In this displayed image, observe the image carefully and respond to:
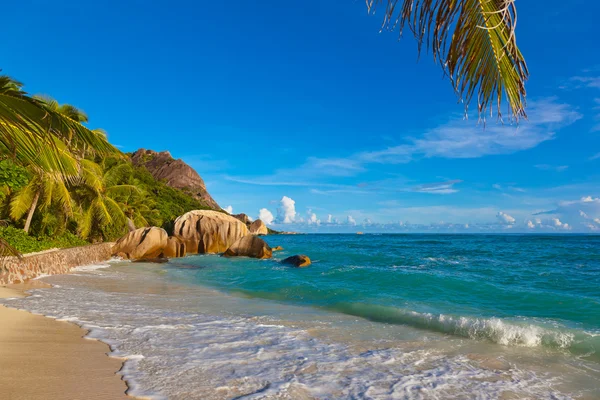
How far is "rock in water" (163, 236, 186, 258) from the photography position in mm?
24733

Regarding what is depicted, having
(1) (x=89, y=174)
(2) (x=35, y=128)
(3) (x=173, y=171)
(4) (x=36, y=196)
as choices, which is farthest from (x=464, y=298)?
(3) (x=173, y=171)

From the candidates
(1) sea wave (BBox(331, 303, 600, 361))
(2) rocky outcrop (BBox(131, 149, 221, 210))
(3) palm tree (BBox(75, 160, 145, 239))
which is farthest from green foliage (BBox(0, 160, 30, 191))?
(2) rocky outcrop (BBox(131, 149, 221, 210))

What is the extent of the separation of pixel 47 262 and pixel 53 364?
11.8m

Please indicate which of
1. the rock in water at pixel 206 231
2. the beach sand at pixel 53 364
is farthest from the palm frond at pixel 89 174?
the beach sand at pixel 53 364

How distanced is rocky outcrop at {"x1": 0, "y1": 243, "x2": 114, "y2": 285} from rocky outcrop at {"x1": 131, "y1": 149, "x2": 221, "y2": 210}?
256 ft

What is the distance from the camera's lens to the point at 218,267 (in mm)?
19016

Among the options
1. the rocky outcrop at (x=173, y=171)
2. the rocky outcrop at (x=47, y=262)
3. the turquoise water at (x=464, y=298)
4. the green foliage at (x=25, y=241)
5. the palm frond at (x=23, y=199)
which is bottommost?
the turquoise water at (x=464, y=298)

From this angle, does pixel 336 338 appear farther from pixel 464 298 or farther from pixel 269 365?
pixel 464 298

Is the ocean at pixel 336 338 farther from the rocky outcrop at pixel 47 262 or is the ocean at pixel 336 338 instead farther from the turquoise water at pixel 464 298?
the rocky outcrop at pixel 47 262

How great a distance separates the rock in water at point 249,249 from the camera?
82.1ft

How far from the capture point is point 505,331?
695cm

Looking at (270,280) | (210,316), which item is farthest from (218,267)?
(210,316)

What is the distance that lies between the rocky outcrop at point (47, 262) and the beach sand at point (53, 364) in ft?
11.5

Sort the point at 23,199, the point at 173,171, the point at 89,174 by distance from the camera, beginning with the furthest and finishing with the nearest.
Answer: the point at 173,171 → the point at 89,174 → the point at 23,199
